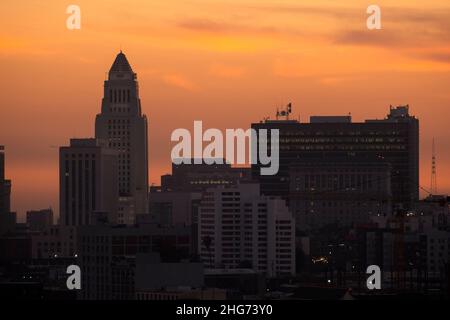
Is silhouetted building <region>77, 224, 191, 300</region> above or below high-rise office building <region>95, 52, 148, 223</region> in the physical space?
below

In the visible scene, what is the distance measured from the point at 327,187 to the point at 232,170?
9522 mm

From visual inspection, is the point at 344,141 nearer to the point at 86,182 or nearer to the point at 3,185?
the point at 86,182

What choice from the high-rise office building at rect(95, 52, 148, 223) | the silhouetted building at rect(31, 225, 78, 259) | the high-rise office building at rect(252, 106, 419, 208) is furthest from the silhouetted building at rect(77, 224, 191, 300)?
the high-rise office building at rect(252, 106, 419, 208)

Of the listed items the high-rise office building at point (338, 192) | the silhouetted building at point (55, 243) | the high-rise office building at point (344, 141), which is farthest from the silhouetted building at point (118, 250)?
the high-rise office building at point (344, 141)

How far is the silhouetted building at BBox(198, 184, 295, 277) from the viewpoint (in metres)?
71.3

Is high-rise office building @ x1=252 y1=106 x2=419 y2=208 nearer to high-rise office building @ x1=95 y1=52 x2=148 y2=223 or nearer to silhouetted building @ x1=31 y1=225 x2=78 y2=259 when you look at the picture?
high-rise office building @ x1=95 y1=52 x2=148 y2=223

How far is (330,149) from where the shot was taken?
336 ft

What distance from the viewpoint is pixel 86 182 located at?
8469cm

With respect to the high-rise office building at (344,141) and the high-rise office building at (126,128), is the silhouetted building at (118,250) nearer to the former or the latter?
the high-rise office building at (126,128)

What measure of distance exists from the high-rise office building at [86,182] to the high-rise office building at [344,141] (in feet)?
31.8

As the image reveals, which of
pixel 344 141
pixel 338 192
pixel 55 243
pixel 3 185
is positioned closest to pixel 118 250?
pixel 3 185

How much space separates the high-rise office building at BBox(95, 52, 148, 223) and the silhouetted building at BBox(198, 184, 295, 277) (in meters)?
8.87

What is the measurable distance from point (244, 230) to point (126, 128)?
2071cm

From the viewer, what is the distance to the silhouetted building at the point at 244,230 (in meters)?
71.3
